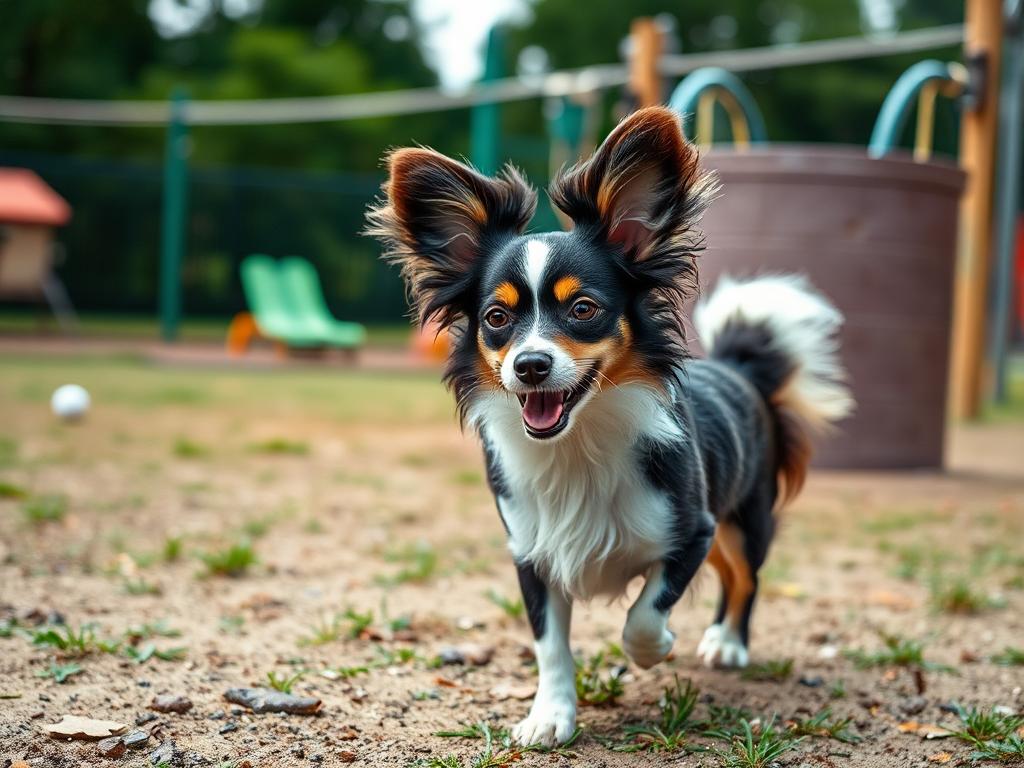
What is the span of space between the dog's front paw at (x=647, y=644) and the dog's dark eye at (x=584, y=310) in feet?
2.56

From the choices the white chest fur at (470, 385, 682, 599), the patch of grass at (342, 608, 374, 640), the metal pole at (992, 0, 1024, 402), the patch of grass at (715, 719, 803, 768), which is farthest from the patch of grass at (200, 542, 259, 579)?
the metal pole at (992, 0, 1024, 402)

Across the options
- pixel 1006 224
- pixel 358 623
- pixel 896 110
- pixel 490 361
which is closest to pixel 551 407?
pixel 490 361

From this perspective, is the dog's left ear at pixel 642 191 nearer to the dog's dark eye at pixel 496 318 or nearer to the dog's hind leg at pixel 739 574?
the dog's dark eye at pixel 496 318

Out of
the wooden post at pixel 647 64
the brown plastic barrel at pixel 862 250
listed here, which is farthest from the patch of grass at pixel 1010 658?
the wooden post at pixel 647 64

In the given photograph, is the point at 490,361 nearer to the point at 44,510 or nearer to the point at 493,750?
the point at 493,750

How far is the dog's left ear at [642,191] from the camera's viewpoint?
284cm

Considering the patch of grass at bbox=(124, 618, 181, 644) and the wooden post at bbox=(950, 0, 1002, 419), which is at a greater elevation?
the wooden post at bbox=(950, 0, 1002, 419)

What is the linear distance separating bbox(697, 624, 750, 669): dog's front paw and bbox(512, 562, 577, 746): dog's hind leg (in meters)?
0.72

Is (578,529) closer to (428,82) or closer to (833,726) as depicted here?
(833,726)

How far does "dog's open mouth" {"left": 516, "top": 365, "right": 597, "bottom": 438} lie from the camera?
2.75 m

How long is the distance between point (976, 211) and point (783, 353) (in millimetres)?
6110

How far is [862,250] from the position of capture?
255 inches

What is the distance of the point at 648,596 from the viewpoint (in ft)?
9.39

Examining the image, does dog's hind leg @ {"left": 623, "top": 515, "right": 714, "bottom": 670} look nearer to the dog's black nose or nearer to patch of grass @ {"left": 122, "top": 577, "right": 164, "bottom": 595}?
the dog's black nose
